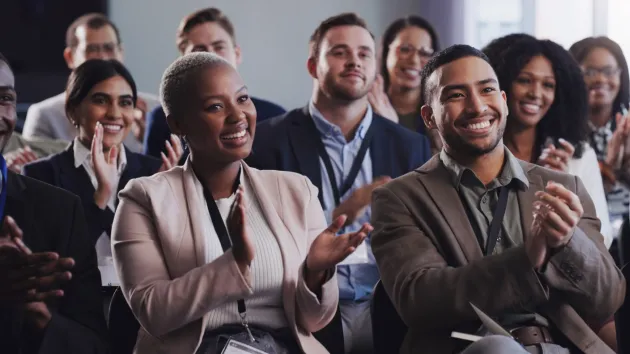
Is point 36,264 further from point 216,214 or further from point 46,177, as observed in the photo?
point 46,177

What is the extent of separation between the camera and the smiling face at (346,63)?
3.94m

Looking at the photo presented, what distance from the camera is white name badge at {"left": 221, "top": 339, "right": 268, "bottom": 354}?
234 cm

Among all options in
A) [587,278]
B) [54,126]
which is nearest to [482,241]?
[587,278]

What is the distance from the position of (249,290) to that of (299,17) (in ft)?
17.7

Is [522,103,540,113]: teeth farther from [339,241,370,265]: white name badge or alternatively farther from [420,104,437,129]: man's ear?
[420,104,437,129]: man's ear

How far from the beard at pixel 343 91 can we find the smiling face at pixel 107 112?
0.79 metres

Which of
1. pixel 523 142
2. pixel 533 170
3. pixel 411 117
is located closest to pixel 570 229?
pixel 533 170

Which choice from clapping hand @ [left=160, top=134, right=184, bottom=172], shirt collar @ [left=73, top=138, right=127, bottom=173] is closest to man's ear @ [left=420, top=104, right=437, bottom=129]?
clapping hand @ [left=160, top=134, right=184, bottom=172]

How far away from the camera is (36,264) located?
95.7 inches

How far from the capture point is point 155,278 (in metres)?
2.42

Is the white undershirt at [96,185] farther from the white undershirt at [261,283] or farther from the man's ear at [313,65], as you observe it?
the white undershirt at [261,283]

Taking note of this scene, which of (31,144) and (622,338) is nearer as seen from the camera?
(622,338)

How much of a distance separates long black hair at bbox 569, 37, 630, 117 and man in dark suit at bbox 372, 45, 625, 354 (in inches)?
89.2

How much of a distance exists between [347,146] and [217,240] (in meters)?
1.38
